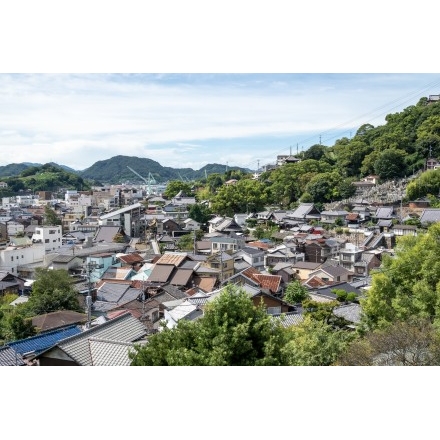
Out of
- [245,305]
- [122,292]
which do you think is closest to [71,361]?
[245,305]

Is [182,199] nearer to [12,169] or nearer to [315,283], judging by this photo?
[315,283]

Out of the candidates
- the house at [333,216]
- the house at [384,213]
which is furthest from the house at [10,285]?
the house at [384,213]

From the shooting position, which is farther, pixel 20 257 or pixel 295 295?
pixel 20 257

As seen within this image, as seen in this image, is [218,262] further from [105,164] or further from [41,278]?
[105,164]

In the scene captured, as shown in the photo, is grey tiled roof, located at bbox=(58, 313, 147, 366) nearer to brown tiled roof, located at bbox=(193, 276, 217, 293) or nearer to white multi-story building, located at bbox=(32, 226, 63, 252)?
brown tiled roof, located at bbox=(193, 276, 217, 293)

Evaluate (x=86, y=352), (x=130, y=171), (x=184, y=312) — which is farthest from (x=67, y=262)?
(x=130, y=171)

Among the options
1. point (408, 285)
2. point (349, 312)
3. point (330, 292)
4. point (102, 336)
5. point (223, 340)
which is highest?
point (223, 340)

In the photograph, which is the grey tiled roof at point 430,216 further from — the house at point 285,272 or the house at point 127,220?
the house at point 127,220

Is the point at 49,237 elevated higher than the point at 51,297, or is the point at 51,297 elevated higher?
the point at 51,297
